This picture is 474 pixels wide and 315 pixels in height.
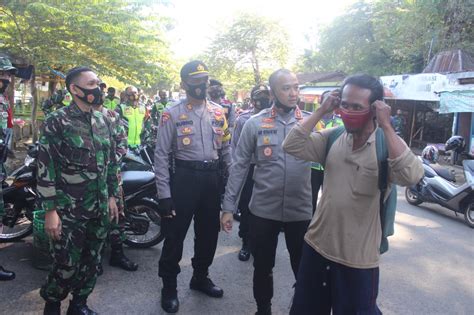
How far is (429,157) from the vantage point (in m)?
8.14

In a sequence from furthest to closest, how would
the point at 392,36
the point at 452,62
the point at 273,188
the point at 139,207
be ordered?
1. the point at 392,36
2. the point at 452,62
3. the point at 139,207
4. the point at 273,188

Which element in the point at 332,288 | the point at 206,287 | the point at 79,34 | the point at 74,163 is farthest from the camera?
the point at 79,34

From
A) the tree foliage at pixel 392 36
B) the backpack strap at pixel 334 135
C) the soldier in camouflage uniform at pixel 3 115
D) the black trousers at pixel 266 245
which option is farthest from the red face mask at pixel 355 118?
the tree foliage at pixel 392 36

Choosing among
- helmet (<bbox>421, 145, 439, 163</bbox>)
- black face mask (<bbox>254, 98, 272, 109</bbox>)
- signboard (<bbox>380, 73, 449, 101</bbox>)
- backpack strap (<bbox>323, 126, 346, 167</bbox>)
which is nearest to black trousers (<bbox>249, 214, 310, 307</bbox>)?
backpack strap (<bbox>323, 126, 346, 167</bbox>)

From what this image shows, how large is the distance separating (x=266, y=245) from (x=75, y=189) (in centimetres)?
138

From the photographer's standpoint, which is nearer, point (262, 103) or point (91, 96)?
point (91, 96)

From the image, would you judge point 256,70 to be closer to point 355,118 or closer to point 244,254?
point 244,254

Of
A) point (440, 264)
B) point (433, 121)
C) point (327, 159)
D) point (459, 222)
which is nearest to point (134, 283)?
point (327, 159)

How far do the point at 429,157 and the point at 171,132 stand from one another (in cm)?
663

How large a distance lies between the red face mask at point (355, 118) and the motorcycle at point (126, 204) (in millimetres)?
2757

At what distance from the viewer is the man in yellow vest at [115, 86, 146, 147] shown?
23.6 feet

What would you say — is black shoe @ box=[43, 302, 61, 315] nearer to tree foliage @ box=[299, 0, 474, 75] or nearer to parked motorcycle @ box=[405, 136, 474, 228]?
parked motorcycle @ box=[405, 136, 474, 228]

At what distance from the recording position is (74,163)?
2.73 metres

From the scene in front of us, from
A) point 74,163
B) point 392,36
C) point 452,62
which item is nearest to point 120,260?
point 74,163
